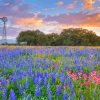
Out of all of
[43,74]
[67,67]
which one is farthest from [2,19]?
[43,74]

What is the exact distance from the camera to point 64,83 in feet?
25.6

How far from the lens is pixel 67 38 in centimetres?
4450

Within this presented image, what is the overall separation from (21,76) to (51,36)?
37.4m

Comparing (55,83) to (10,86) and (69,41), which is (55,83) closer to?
(10,86)

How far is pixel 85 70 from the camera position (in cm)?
1070

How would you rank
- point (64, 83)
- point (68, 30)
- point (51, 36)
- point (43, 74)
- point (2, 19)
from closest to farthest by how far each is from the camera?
point (64, 83) → point (43, 74) → point (2, 19) → point (51, 36) → point (68, 30)

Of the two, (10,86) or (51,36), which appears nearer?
(10,86)

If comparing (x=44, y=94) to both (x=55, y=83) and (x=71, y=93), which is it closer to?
(x=71, y=93)

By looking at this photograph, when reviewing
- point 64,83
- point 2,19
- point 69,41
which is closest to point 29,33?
point 69,41

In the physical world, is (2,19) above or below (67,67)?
above

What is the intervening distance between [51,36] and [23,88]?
38.3 m

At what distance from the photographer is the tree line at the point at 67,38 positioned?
41.8 metres

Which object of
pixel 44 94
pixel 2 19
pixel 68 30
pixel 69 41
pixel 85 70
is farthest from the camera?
pixel 68 30

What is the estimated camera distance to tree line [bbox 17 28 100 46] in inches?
1646
